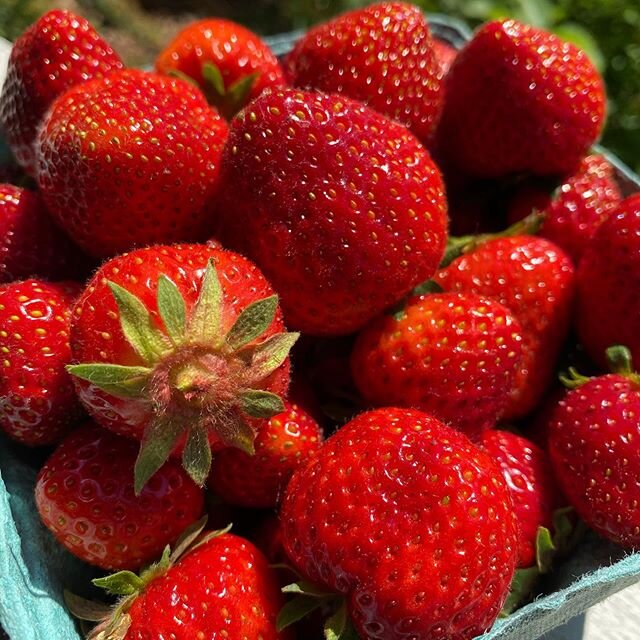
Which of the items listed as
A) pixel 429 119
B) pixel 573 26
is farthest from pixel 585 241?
pixel 573 26

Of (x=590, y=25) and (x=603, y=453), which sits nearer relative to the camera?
(x=603, y=453)

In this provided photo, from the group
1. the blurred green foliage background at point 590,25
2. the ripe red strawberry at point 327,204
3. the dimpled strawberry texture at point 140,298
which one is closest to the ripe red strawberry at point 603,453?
the ripe red strawberry at point 327,204

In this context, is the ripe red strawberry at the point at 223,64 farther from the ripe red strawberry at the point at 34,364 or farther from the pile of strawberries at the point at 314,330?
the ripe red strawberry at the point at 34,364

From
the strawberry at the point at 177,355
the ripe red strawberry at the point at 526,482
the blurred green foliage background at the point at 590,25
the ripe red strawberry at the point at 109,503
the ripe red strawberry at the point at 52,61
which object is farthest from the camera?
the blurred green foliage background at the point at 590,25

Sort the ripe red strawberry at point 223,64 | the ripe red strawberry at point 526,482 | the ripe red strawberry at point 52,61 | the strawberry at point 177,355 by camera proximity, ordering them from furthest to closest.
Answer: the ripe red strawberry at point 223,64
the ripe red strawberry at point 52,61
the ripe red strawberry at point 526,482
the strawberry at point 177,355

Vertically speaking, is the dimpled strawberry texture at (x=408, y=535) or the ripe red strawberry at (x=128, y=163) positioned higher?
the ripe red strawberry at (x=128, y=163)

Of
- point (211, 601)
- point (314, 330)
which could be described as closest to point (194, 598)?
point (211, 601)

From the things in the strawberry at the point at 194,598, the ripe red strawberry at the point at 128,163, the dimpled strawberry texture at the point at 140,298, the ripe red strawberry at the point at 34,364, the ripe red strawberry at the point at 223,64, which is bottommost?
the strawberry at the point at 194,598

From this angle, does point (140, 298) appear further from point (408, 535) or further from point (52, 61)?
point (52, 61)
